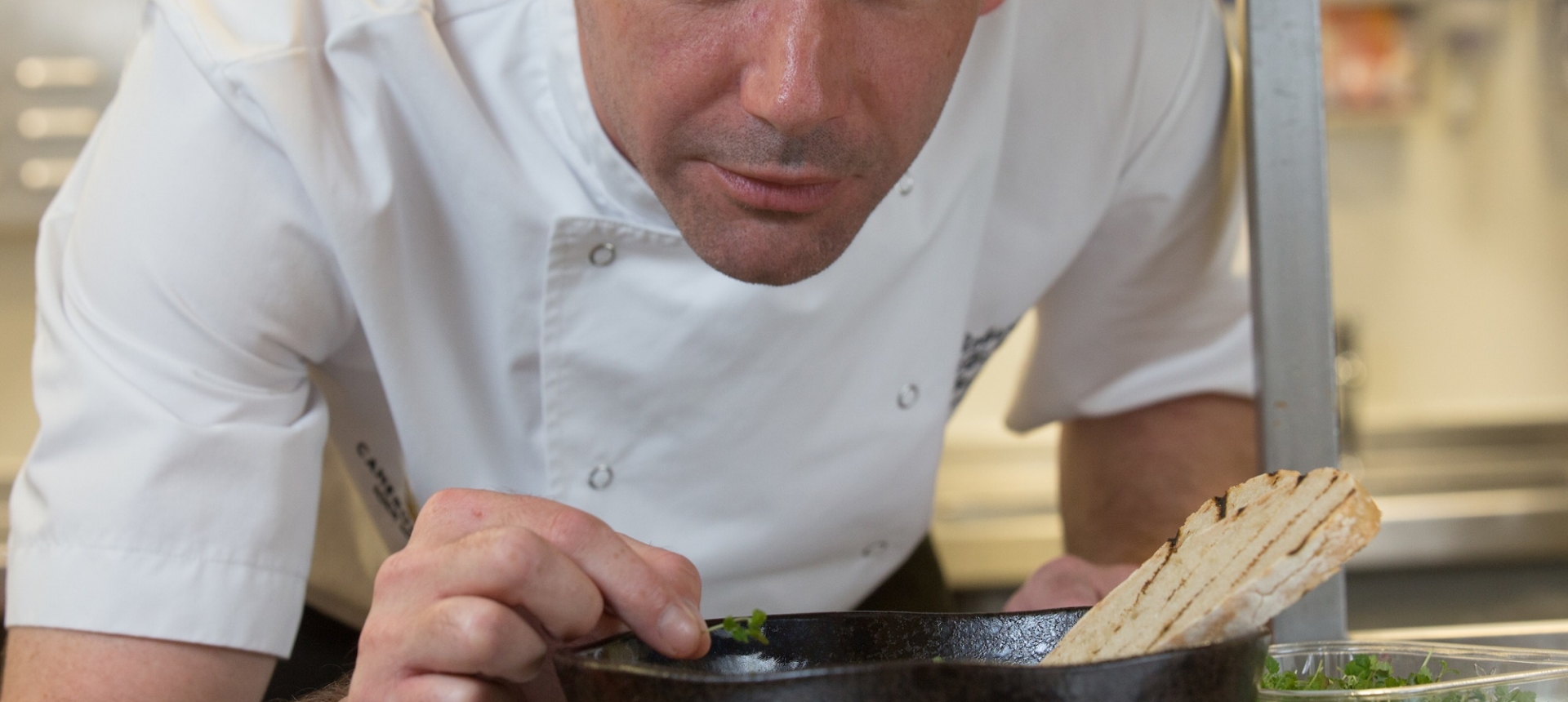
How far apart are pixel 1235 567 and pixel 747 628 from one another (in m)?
0.23

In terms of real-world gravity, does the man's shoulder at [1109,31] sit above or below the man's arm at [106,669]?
Answer: above

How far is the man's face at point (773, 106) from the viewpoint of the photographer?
879mm

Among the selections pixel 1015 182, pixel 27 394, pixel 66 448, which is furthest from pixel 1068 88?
pixel 27 394

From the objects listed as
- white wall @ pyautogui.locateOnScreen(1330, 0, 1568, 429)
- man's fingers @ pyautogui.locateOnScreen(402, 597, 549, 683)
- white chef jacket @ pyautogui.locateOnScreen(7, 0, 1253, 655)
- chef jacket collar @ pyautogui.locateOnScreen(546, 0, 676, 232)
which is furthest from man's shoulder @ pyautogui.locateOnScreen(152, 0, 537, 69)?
white wall @ pyautogui.locateOnScreen(1330, 0, 1568, 429)

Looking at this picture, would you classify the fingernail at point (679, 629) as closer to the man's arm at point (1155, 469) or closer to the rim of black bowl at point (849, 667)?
the rim of black bowl at point (849, 667)

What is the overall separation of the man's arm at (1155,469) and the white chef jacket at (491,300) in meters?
0.23

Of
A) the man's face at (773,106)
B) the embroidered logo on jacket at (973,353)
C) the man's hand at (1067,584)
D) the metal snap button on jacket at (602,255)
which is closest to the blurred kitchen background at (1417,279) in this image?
the embroidered logo on jacket at (973,353)

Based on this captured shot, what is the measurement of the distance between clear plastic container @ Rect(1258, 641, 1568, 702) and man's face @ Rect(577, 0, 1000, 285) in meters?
0.44

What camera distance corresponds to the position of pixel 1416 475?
322cm

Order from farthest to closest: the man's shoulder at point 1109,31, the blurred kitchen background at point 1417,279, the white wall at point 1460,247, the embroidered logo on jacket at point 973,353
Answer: the white wall at point 1460,247, the blurred kitchen background at point 1417,279, the embroidered logo on jacket at point 973,353, the man's shoulder at point 1109,31

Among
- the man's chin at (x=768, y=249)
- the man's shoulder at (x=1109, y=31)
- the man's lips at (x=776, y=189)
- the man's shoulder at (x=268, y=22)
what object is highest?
the man's shoulder at (x=268, y=22)

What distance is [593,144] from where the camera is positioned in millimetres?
1098

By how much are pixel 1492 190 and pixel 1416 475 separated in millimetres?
829

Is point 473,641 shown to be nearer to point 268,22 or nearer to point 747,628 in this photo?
point 747,628
